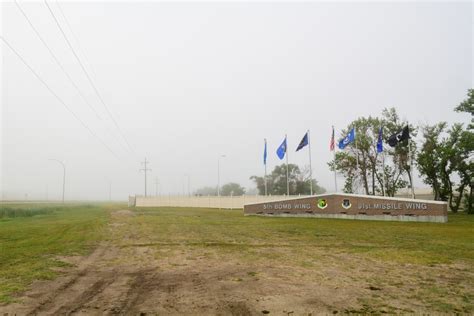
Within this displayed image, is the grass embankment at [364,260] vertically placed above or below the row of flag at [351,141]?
below

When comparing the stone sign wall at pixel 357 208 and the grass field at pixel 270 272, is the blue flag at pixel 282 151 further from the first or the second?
the grass field at pixel 270 272

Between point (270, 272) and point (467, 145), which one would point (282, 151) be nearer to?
point (467, 145)

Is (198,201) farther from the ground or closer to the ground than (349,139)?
closer to the ground

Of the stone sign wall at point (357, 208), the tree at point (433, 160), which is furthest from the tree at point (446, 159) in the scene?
the stone sign wall at point (357, 208)

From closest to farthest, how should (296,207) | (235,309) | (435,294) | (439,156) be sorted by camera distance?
1. (235,309)
2. (435,294)
3. (296,207)
4. (439,156)

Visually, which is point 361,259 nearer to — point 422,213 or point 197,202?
point 422,213

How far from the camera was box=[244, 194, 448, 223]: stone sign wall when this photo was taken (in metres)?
27.1

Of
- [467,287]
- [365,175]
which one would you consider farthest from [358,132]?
[467,287]

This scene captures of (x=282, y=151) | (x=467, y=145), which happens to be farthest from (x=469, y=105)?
(x=282, y=151)

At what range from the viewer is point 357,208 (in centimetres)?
3066

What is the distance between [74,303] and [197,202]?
59.2 m

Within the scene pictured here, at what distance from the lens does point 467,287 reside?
802 cm

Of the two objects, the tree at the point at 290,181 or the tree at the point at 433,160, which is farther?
the tree at the point at 290,181

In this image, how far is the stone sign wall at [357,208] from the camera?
1067 inches
